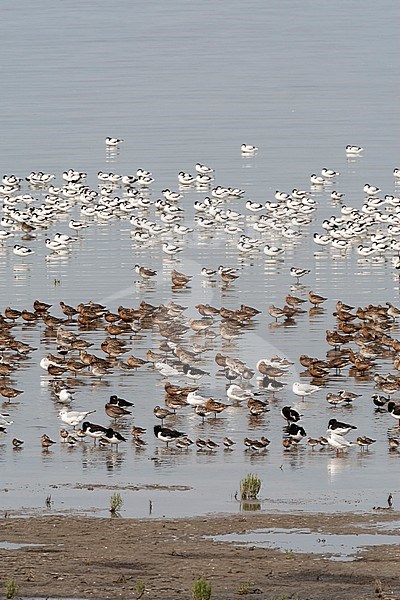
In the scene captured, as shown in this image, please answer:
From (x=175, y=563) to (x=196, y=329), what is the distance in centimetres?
1597

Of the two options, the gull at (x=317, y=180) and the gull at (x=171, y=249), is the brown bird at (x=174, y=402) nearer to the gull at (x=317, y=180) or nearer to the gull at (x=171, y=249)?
the gull at (x=171, y=249)

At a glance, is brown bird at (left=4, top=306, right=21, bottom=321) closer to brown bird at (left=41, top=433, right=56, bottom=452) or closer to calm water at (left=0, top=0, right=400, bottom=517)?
calm water at (left=0, top=0, right=400, bottom=517)

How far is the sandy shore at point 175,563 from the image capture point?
1548 cm

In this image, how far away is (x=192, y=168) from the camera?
2175 inches

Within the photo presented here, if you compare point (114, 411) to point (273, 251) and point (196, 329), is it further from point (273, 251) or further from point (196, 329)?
point (273, 251)

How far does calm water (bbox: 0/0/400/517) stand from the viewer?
22594 millimetres

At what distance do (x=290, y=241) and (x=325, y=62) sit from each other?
45157 mm

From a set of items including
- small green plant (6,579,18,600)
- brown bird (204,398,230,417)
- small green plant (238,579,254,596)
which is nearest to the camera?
small green plant (6,579,18,600)

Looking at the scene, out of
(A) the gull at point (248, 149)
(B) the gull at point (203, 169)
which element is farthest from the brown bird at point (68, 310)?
(A) the gull at point (248, 149)

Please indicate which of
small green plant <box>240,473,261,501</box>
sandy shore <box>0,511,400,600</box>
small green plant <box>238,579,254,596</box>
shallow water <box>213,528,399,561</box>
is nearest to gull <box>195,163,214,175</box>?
small green plant <box>240,473,261,501</box>

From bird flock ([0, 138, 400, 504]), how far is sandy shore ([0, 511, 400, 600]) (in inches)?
214

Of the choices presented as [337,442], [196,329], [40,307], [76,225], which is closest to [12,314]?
[40,307]

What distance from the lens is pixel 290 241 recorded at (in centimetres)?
4434

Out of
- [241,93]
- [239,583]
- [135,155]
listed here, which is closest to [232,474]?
[239,583]
